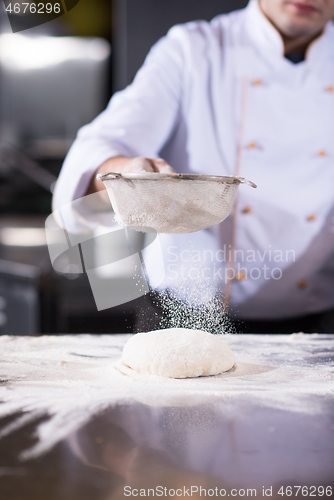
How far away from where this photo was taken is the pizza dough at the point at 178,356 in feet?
3.31

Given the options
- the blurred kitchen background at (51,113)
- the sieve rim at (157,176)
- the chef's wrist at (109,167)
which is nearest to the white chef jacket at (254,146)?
the chef's wrist at (109,167)

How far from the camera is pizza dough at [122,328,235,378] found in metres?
1.01

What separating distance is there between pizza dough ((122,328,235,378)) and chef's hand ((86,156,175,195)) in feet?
1.38

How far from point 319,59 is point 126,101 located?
0.79 metres

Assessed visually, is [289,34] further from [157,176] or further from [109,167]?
[157,176]

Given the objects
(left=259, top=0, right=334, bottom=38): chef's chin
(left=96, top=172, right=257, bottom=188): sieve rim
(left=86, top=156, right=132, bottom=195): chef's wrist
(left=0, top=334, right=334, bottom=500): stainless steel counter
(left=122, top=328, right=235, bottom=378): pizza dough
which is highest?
(left=259, top=0, right=334, bottom=38): chef's chin

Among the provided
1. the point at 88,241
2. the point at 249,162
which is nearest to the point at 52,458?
the point at 249,162

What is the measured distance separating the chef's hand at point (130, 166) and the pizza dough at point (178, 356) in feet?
1.38

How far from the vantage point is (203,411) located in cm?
79

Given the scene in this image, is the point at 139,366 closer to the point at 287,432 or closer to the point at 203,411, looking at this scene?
the point at 203,411

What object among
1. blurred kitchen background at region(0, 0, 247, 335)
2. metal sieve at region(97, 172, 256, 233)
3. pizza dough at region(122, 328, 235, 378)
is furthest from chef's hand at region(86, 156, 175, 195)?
blurred kitchen background at region(0, 0, 247, 335)

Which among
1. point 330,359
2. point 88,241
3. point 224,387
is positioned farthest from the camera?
point 88,241

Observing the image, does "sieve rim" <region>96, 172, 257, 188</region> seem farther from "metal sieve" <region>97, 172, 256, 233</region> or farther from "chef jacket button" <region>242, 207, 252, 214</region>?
"chef jacket button" <region>242, 207, 252, 214</region>

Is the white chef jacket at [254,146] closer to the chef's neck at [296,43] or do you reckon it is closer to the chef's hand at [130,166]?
the chef's neck at [296,43]
